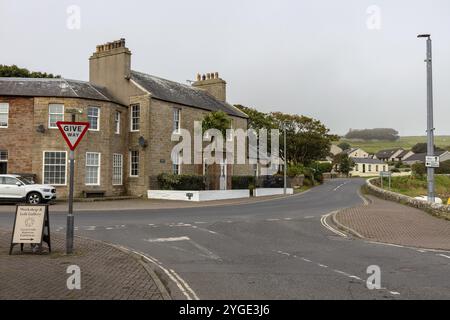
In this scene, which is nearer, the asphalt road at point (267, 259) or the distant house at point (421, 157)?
the asphalt road at point (267, 259)

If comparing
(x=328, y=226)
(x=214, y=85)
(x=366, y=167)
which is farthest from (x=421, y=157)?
(x=328, y=226)

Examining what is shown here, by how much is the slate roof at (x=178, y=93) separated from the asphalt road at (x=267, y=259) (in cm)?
1738

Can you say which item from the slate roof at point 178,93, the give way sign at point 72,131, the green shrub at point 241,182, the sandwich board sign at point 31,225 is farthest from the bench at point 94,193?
the give way sign at point 72,131

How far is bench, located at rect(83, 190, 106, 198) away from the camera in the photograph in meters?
29.0

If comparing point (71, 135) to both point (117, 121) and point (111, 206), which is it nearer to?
point (111, 206)

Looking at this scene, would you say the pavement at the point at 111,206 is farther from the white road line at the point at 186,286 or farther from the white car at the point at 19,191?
the white road line at the point at 186,286

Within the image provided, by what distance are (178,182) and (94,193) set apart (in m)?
5.74

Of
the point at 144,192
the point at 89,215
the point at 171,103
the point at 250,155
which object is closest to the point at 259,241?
the point at 89,215

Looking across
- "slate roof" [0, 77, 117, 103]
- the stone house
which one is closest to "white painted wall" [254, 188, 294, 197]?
the stone house

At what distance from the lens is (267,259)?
1013 centimetres

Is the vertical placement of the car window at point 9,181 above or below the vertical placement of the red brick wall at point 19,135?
below

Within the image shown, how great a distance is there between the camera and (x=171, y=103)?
34000 millimetres

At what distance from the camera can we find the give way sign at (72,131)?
10.3 metres
